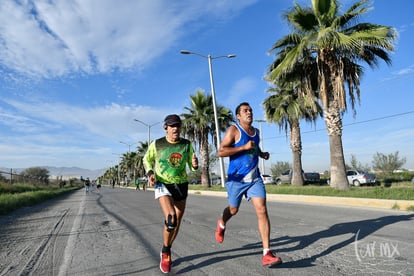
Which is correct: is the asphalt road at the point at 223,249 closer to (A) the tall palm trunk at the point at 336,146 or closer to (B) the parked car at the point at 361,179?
(A) the tall palm trunk at the point at 336,146

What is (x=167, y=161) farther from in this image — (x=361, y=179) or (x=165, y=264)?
(x=361, y=179)

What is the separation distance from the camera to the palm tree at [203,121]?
3070 centimetres

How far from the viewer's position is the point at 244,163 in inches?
171

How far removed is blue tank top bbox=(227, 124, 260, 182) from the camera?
434cm

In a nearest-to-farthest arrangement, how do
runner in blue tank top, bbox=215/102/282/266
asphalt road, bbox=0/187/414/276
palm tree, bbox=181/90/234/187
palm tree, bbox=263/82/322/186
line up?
asphalt road, bbox=0/187/414/276 < runner in blue tank top, bbox=215/102/282/266 < palm tree, bbox=263/82/322/186 < palm tree, bbox=181/90/234/187

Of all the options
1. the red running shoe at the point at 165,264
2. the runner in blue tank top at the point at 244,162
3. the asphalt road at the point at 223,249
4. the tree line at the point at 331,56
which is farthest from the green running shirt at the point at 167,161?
the tree line at the point at 331,56

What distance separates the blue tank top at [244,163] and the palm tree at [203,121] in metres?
26.0

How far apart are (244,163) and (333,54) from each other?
12.4m

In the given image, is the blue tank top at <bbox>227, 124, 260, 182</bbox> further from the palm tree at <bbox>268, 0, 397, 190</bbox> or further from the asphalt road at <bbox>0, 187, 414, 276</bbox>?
the palm tree at <bbox>268, 0, 397, 190</bbox>

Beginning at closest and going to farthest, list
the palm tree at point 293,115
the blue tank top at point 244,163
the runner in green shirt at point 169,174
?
the runner in green shirt at point 169,174 < the blue tank top at point 244,163 < the palm tree at point 293,115

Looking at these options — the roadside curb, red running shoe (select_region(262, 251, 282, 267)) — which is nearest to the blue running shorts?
red running shoe (select_region(262, 251, 282, 267))

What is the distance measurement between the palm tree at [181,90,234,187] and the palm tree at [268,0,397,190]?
50.2ft

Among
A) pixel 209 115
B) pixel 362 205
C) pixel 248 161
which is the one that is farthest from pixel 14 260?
pixel 209 115

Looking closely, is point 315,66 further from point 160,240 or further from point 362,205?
point 160,240
